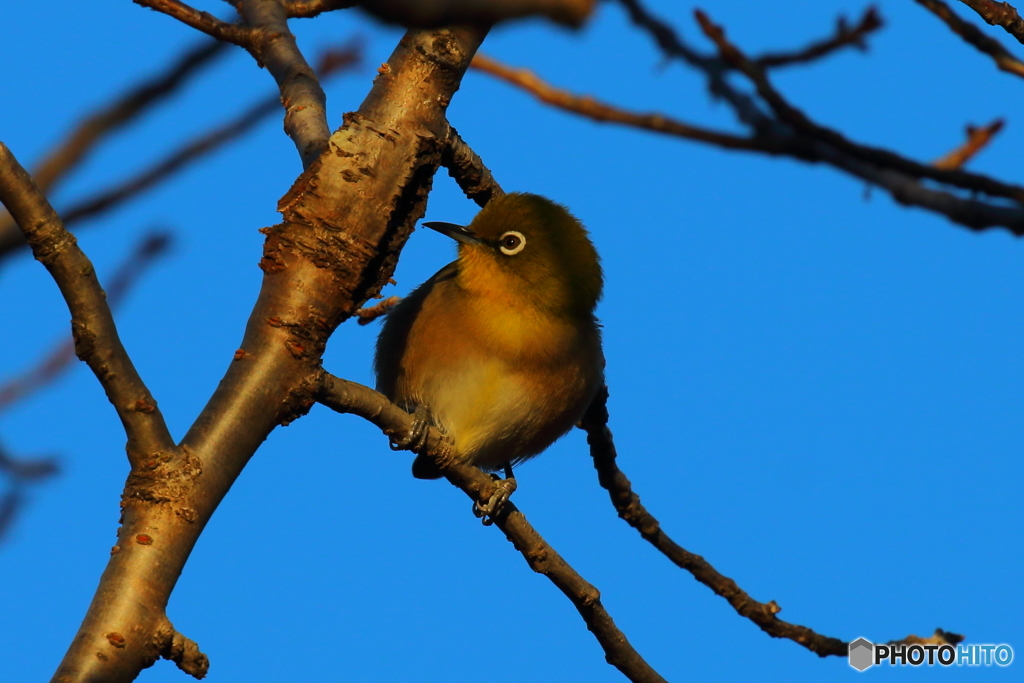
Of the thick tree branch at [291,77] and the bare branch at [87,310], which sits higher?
the thick tree branch at [291,77]

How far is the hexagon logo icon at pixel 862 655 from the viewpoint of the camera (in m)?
5.11

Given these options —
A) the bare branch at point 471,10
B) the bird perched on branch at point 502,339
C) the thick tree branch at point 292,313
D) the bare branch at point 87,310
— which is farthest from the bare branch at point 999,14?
the bird perched on branch at point 502,339

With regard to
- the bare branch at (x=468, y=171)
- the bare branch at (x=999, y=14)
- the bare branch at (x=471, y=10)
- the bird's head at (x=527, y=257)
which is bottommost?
the bare branch at (x=471, y=10)

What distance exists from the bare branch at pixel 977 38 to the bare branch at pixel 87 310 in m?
2.52

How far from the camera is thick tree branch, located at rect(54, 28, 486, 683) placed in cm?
295

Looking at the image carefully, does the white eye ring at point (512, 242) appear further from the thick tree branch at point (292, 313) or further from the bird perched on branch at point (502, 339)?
the thick tree branch at point (292, 313)

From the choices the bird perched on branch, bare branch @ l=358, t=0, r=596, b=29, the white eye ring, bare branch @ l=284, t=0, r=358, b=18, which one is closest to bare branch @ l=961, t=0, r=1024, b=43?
bare branch @ l=358, t=0, r=596, b=29

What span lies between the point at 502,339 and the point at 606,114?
3.44 m

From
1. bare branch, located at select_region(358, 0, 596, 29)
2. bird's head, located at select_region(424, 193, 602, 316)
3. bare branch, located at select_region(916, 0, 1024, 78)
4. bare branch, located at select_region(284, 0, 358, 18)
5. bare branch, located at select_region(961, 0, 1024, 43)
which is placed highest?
bird's head, located at select_region(424, 193, 602, 316)

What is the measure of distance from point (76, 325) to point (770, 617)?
3516 mm

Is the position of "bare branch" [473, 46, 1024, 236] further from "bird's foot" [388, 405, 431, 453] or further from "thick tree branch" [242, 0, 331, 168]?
"thick tree branch" [242, 0, 331, 168]

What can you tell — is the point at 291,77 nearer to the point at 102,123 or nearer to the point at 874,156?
the point at 102,123

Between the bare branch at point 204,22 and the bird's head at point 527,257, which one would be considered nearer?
the bare branch at point 204,22

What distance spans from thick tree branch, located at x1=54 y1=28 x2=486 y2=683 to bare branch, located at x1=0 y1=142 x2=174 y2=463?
0.11 meters
